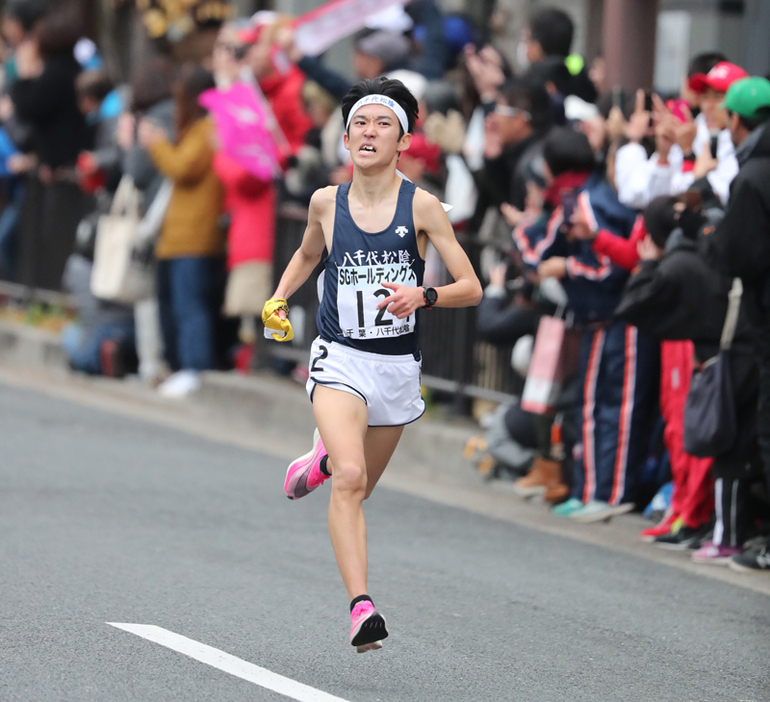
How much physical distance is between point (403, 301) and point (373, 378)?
0.41 metres

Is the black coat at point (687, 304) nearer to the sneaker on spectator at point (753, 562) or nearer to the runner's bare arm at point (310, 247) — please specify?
the sneaker on spectator at point (753, 562)

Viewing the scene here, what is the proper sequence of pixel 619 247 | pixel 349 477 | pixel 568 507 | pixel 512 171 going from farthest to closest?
pixel 512 171
pixel 568 507
pixel 619 247
pixel 349 477

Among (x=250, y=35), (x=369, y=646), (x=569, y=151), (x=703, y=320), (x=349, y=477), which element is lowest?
(x=369, y=646)

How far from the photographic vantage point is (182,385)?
12312 mm

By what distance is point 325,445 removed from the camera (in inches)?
216

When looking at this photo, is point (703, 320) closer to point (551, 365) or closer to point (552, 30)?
point (551, 365)

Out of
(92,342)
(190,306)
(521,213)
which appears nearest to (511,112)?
(521,213)

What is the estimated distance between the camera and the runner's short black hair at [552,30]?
1017cm

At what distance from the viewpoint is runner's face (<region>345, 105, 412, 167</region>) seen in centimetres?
556

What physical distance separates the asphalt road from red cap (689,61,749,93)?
7.88 feet

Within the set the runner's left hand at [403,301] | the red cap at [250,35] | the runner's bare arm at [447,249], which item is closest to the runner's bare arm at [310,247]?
the runner's bare arm at [447,249]

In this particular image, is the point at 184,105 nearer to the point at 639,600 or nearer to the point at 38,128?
the point at 38,128

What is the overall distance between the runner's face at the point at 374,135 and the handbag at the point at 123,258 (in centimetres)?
702

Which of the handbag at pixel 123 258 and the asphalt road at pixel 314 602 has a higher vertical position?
the handbag at pixel 123 258
